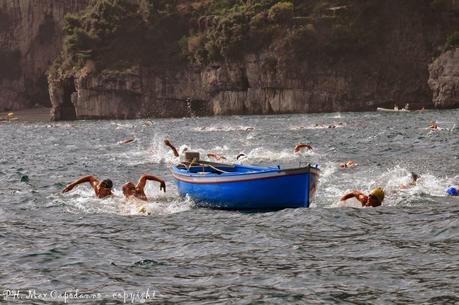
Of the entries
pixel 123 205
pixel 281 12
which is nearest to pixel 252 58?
pixel 281 12

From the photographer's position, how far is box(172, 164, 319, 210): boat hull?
70.4 feet

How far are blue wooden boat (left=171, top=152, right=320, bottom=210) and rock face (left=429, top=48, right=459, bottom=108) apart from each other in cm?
7139

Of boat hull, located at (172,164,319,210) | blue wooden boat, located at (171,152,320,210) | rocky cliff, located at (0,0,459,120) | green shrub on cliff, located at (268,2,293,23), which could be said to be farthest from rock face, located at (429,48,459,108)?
boat hull, located at (172,164,319,210)

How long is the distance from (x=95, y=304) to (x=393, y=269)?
5.52m

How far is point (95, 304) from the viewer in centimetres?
1312

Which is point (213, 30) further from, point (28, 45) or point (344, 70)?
point (28, 45)

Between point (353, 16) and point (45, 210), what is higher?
point (353, 16)

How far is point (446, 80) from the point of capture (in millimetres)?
90812

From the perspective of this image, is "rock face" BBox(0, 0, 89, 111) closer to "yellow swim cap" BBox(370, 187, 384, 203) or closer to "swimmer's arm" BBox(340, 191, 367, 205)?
"swimmer's arm" BBox(340, 191, 367, 205)

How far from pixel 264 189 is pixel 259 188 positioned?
143 millimetres

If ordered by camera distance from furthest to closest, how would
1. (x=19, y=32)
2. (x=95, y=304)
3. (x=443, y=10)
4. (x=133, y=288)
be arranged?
1. (x=19, y=32)
2. (x=443, y=10)
3. (x=133, y=288)
4. (x=95, y=304)

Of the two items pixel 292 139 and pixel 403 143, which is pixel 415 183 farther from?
pixel 292 139

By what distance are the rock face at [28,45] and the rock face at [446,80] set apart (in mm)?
83079

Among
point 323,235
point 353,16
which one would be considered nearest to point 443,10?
point 353,16
